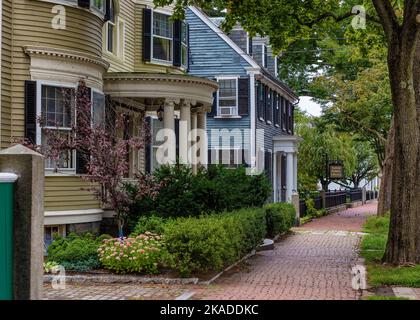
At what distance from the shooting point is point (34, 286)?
20.5 ft

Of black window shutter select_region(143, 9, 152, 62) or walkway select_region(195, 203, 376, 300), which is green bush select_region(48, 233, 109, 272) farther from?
black window shutter select_region(143, 9, 152, 62)

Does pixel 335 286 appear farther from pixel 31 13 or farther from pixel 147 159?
pixel 147 159

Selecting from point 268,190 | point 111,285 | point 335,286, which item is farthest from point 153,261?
point 268,190

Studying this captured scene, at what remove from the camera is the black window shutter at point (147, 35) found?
22984 mm

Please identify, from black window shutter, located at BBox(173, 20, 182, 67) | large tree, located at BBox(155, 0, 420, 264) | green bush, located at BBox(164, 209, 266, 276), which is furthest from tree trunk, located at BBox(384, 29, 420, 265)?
black window shutter, located at BBox(173, 20, 182, 67)

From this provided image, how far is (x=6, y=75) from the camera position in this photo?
15.3 m

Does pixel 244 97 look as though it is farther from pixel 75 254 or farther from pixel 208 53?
pixel 75 254

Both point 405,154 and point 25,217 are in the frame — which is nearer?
point 25,217

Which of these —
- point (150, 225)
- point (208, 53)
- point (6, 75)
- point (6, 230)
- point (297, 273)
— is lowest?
point (297, 273)

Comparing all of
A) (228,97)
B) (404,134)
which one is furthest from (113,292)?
(228,97)

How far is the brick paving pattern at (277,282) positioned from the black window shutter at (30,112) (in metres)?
4.46

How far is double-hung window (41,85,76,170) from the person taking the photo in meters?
15.8

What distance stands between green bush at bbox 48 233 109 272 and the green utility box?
7.44 m

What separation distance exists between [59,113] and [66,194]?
1974mm
